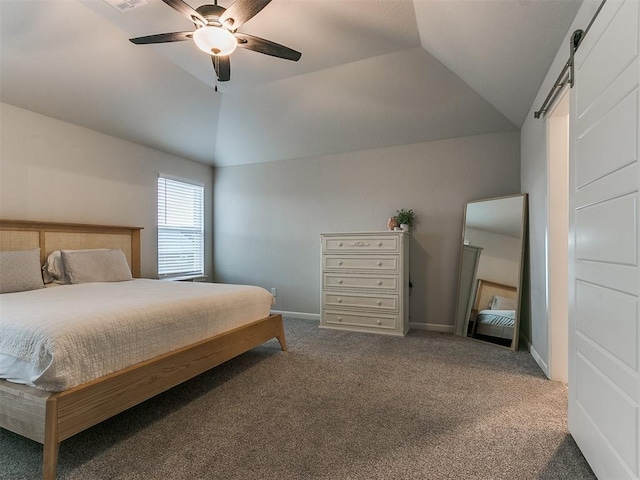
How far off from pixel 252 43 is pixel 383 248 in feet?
7.87

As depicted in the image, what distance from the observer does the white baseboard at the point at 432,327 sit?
13.1ft

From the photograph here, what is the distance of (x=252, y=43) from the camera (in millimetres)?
2275

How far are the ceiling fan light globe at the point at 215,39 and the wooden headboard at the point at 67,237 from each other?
236 cm

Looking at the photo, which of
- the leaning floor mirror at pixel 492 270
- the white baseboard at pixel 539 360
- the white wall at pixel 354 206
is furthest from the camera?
the white wall at pixel 354 206

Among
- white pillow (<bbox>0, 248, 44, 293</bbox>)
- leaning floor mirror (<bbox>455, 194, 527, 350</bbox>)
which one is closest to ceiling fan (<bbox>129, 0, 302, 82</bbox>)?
white pillow (<bbox>0, 248, 44, 293</bbox>)

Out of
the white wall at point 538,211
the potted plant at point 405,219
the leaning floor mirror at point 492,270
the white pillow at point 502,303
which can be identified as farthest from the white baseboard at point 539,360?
the potted plant at point 405,219

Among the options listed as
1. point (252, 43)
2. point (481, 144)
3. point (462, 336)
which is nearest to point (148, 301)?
point (252, 43)

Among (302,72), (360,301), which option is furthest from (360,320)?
(302,72)

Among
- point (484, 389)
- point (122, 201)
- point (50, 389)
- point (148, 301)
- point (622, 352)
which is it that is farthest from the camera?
point (122, 201)

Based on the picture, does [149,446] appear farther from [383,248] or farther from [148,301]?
[383,248]

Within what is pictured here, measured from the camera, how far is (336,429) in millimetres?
1849

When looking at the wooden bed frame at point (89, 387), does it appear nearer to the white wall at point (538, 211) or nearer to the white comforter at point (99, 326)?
the white comforter at point (99, 326)

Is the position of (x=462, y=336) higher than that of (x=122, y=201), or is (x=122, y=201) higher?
(x=122, y=201)

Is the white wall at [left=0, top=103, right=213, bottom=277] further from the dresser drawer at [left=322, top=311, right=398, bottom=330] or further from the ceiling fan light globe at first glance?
the dresser drawer at [left=322, top=311, right=398, bottom=330]
